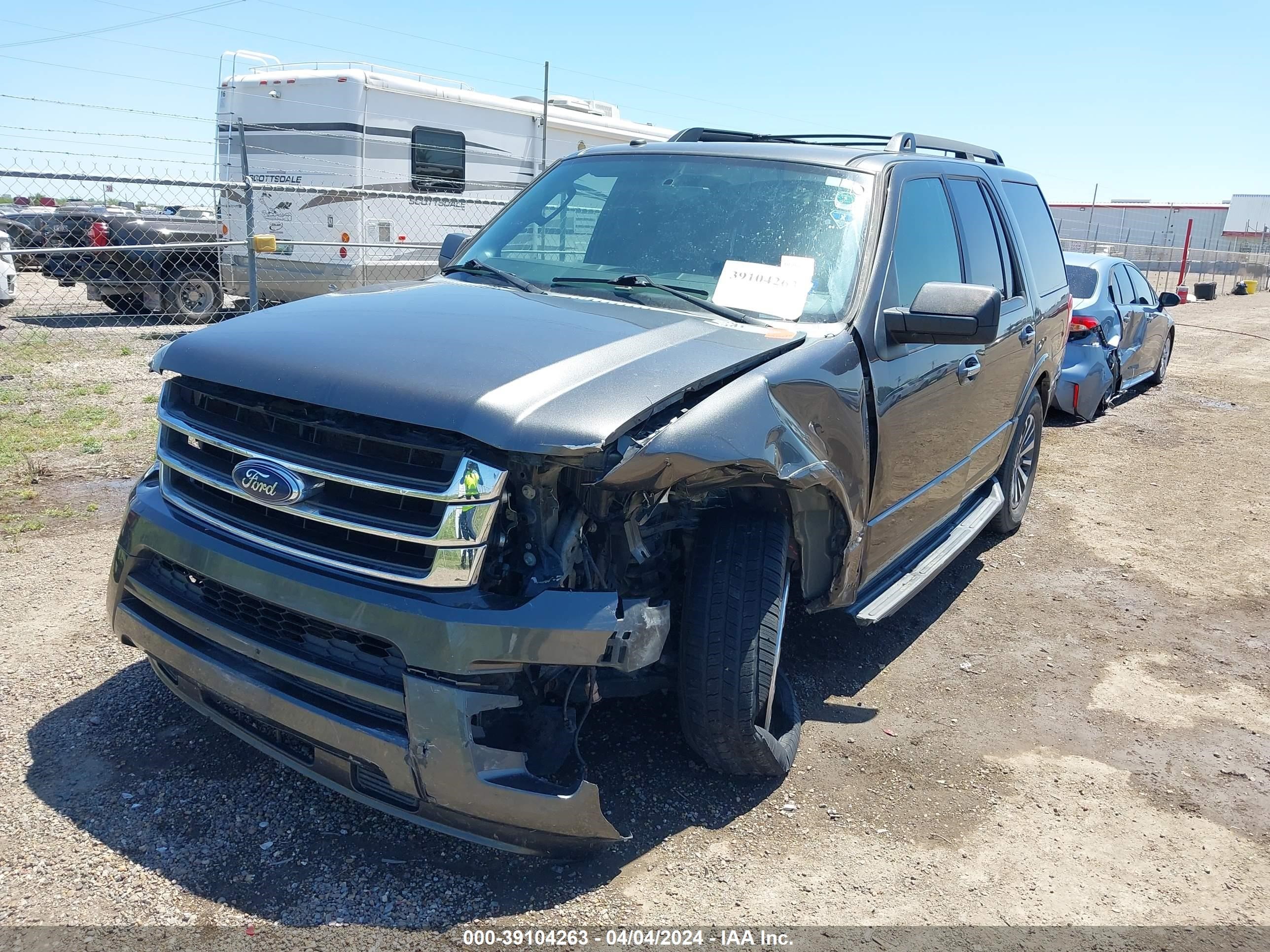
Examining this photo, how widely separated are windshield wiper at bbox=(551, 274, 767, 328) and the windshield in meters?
0.01

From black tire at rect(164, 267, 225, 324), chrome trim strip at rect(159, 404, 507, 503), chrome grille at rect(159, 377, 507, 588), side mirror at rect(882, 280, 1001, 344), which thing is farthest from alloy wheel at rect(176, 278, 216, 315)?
side mirror at rect(882, 280, 1001, 344)

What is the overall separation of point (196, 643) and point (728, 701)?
1.55m

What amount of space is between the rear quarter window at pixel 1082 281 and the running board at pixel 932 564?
196 inches

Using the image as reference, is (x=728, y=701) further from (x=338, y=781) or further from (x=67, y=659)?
(x=67, y=659)

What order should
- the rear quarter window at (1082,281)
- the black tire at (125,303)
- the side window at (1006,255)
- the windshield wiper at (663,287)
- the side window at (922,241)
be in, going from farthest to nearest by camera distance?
the black tire at (125,303) < the rear quarter window at (1082,281) < the side window at (1006,255) < the side window at (922,241) < the windshield wiper at (663,287)

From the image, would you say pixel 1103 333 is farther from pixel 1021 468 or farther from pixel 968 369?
pixel 968 369

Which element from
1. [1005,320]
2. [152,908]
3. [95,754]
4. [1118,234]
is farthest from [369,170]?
[1118,234]

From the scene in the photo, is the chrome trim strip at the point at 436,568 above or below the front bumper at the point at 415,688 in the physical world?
above

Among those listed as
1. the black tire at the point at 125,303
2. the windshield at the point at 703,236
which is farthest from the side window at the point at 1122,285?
the black tire at the point at 125,303

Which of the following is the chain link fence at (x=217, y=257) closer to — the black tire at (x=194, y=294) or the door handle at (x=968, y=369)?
the black tire at (x=194, y=294)

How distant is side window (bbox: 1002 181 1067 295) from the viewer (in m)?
5.54

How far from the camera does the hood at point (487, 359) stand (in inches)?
97.0

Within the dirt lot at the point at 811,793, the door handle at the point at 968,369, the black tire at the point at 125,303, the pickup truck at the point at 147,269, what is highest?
the door handle at the point at 968,369

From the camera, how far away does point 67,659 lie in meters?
3.83
